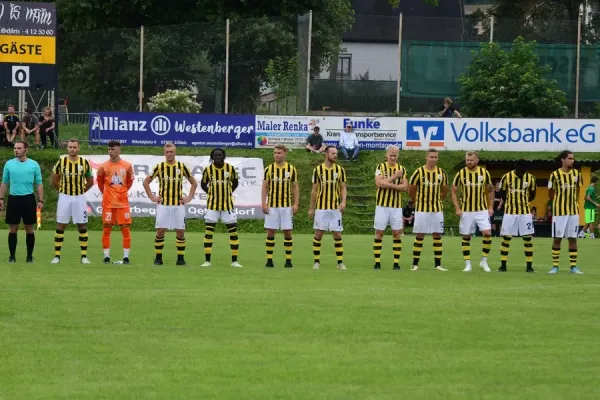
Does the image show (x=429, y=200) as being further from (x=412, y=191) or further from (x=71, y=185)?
(x=71, y=185)

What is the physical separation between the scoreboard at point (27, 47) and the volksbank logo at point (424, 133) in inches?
486

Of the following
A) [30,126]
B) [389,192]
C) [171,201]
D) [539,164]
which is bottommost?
[171,201]

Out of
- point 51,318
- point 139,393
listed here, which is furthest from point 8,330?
point 139,393

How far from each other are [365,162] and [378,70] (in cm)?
407

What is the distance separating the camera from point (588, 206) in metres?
37.4

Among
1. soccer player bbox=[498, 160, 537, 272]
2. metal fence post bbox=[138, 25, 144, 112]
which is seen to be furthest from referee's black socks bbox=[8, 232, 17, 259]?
metal fence post bbox=[138, 25, 144, 112]

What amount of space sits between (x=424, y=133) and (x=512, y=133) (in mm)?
3081

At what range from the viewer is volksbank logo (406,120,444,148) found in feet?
137

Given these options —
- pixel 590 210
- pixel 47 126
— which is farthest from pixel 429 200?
pixel 47 126

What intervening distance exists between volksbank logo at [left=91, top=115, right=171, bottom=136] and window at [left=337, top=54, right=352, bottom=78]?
21.5ft

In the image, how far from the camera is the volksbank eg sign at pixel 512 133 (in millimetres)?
41750

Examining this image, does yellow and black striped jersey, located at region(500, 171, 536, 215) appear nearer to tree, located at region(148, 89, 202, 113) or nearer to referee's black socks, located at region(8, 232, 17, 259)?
referee's black socks, located at region(8, 232, 17, 259)

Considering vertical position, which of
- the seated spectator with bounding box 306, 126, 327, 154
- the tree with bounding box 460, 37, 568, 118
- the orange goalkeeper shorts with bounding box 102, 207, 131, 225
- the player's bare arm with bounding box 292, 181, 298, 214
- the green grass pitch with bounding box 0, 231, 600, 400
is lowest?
the green grass pitch with bounding box 0, 231, 600, 400

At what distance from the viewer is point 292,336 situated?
11.0 meters
